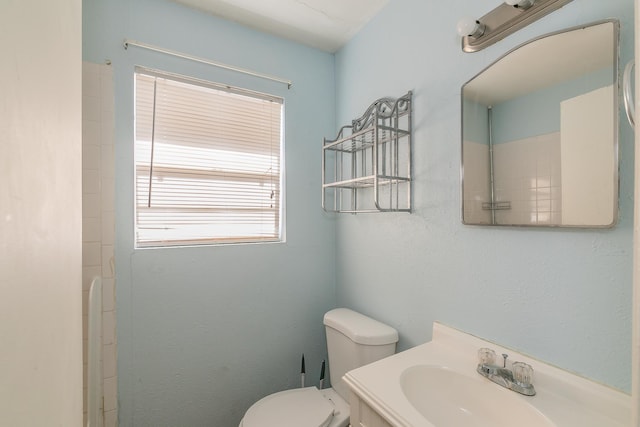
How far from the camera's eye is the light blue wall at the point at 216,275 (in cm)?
124

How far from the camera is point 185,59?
137cm

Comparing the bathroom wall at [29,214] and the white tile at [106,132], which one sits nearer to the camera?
the bathroom wall at [29,214]

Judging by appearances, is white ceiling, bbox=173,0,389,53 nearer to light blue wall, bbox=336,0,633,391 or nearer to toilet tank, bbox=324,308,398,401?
light blue wall, bbox=336,0,633,391

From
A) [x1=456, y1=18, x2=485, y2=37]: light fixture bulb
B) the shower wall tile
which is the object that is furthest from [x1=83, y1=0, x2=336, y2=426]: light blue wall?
the shower wall tile

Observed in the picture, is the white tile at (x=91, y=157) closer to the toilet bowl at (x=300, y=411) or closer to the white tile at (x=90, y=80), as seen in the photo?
the white tile at (x=90, y=80)

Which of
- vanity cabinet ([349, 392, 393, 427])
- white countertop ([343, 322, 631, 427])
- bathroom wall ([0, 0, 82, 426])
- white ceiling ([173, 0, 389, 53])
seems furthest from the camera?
white ceiling ([173, 0, 389, 53])

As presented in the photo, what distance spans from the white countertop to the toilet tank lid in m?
0.23

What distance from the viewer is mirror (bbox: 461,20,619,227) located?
2.28ft

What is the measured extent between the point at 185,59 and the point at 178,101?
211 mm

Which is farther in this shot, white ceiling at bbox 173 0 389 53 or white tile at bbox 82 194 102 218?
white ceiling at bbox 173 0 389 53

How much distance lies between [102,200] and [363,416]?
134cm

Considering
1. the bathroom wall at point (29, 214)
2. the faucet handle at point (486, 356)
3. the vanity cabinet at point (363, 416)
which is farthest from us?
the faucet handle at point (486, 356)

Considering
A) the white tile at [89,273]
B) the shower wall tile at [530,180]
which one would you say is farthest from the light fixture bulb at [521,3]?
the white tile at [89,273]

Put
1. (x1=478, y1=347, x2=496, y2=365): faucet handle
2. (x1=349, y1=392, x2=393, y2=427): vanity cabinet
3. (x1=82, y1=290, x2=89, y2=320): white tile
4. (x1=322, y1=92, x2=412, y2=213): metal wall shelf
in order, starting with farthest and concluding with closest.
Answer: (x1=322, y1=92, x2=412, y2=213): metal wall shelf → (x1=82, y1=290, x2=89, y2=320): white tile → (x1=478, y1=347, x2=496, y2=365): faucet handle → (x1=349, y1=392, x2=393, y2=427): vanity cabinet
